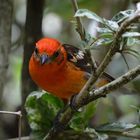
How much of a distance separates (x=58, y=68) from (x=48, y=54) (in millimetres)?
233

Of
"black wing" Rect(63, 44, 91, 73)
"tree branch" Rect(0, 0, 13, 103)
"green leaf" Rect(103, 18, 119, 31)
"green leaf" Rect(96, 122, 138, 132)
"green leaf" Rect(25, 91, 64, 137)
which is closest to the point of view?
"green leaf" Rect(103, 18, 119, 31)

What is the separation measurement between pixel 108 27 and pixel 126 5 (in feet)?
6.48

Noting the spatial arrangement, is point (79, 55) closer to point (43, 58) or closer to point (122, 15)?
point (43, 58)

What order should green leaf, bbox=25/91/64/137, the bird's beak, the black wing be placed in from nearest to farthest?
green leaf, bbox=25/91/64/137, the bird's beak, the black wing

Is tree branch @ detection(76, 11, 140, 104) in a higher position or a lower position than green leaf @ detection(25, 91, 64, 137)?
higher

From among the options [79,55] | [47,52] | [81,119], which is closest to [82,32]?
[81,119]

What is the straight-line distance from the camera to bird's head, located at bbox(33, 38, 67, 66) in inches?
108

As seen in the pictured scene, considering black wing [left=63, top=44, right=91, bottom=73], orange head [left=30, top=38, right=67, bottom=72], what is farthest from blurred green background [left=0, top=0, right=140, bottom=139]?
orange head [left=30, top=38, right=67, bottom=72]

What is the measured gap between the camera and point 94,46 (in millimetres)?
2004

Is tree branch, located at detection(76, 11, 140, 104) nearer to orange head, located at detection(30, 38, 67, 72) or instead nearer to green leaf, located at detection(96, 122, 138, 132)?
green leaf, located at detection(96, 122, 138, 132)

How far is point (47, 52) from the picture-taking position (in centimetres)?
278

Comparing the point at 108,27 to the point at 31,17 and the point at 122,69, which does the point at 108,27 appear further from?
the point at 122,69

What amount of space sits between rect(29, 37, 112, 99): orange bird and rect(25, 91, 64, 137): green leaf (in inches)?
11.5

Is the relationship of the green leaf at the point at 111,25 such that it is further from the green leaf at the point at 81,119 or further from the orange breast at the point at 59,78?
the orange breast at the point at 59,78
